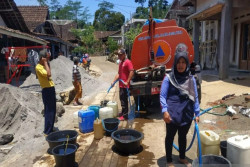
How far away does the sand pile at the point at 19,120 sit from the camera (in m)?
5.08

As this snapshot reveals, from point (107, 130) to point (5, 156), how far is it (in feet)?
7.47

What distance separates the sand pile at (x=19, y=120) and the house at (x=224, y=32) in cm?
748

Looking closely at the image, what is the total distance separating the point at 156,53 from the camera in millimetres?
5973

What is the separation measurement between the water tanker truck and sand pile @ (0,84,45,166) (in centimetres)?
274

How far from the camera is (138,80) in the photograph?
249 inches

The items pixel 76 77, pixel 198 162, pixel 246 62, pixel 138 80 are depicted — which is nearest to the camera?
pixel 198 162

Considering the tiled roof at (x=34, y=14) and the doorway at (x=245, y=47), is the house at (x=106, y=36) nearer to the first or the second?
the tiled roof at (x=34, y=14)

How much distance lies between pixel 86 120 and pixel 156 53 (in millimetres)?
2594

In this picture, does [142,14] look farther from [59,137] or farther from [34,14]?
[59,137]

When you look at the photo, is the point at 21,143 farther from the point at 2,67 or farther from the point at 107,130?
the point at 2,67

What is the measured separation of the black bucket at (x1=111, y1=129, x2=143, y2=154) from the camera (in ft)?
12.8

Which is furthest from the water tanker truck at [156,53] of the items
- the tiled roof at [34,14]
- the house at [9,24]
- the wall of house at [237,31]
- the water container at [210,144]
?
the tiled roof at [34,14]

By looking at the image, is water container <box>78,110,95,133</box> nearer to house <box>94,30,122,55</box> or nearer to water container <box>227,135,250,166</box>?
water container <box>227,135,250,166</box>

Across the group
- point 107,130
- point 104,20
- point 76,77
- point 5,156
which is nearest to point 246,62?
point 76,77
